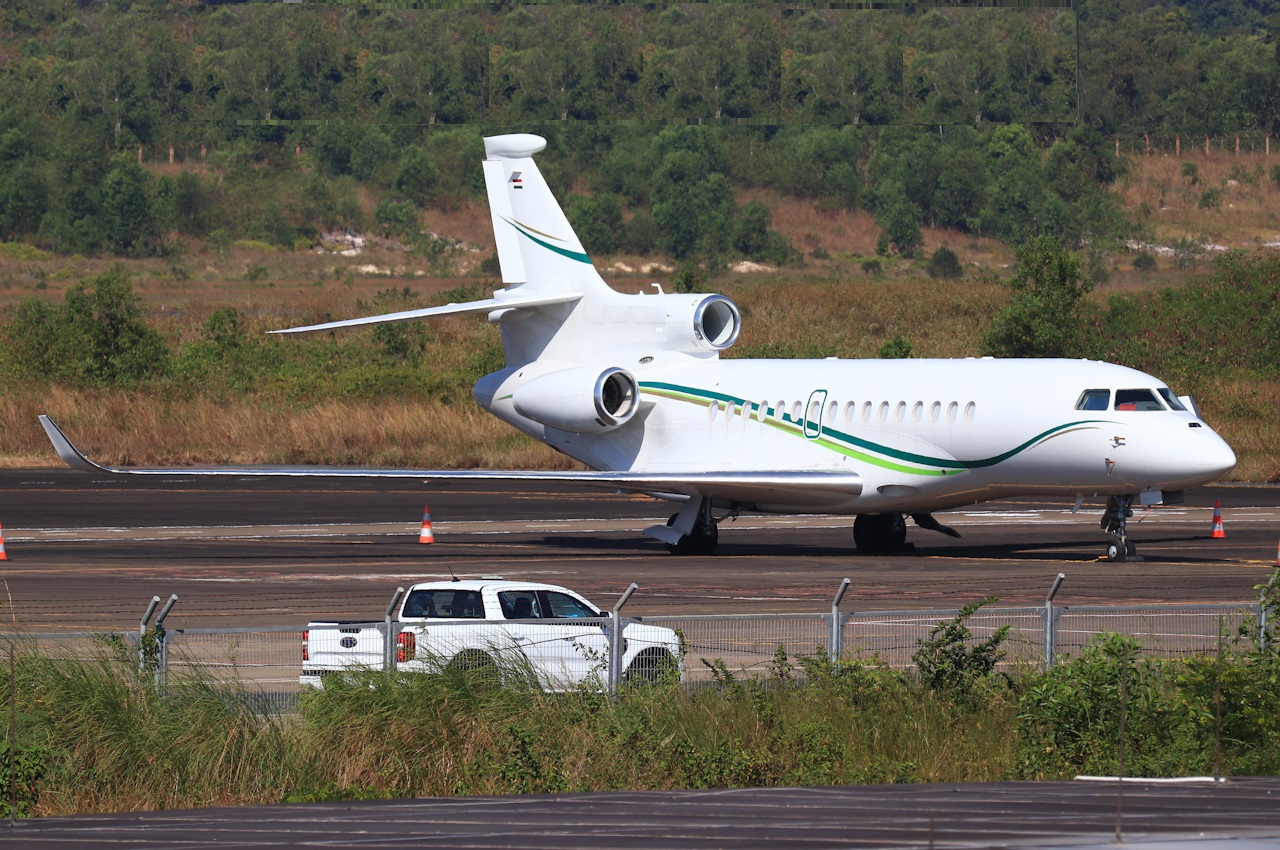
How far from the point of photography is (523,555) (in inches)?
1195

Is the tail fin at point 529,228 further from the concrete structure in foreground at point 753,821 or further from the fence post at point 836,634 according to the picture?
the concrete structure in foreground at point 753,821

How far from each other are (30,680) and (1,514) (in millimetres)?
25005

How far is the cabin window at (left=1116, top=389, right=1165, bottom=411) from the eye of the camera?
27.5m

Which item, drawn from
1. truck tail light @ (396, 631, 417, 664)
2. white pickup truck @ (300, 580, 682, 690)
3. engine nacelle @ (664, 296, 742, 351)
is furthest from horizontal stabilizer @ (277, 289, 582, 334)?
truck tail light @ (396, 631, 417, 664)

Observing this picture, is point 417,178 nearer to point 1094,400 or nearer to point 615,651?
point 1094,400

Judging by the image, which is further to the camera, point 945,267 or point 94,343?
point 945,267

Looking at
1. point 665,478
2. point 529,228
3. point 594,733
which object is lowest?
point 594,733

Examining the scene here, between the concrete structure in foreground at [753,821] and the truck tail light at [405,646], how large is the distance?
4210 mm

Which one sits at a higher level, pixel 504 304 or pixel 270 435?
pixel 504 304

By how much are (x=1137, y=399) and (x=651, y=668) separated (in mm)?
14137

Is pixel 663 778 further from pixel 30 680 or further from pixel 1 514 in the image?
pixel 1 514

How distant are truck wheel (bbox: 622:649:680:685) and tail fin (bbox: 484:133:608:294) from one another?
18.9 metres

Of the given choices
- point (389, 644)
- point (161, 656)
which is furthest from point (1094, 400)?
point (161, 656)

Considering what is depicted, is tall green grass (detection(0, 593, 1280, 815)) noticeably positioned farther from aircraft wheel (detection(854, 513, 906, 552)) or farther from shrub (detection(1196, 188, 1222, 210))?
shrub (detection(1196, 188, 1222, 210))
